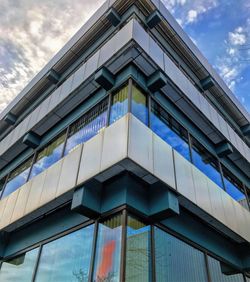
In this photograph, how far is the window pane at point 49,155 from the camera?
826 centimetres

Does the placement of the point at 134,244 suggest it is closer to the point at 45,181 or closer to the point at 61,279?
the point at 61,279

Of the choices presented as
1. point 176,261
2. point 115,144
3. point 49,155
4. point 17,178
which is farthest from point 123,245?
point 17,178

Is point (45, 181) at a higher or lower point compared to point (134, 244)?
higher

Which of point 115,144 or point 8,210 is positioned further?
point 8,210

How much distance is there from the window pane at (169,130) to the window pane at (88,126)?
1.33m

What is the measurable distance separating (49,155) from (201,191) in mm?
4788

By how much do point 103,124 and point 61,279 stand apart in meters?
3.66

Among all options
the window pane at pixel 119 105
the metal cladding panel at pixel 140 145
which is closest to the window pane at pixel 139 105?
the window pane at pixel 119 105

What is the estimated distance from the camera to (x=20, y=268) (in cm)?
738

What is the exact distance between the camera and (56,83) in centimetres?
1096

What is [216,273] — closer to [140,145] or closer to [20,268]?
[140,145]

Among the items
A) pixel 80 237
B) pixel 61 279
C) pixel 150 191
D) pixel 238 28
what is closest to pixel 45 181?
pixel 80 237

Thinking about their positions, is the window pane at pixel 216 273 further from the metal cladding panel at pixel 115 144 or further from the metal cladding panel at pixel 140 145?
the metal cladding panel at pixel 115 144

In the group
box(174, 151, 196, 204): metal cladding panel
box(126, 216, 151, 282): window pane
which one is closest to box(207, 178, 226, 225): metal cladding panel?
box(174, 151, 196, 204): metal cladding panel
